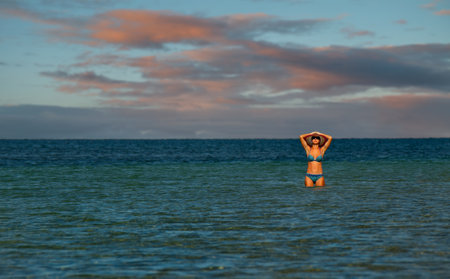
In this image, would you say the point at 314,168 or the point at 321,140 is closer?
the point at 321,140

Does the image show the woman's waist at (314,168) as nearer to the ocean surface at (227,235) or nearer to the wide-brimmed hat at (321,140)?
the wide-brimmed hat at (321,140)

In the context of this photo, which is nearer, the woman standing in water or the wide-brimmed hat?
the woman standing in water

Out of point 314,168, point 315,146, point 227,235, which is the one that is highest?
point 315,146

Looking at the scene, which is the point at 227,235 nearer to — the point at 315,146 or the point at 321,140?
the point at 315,146

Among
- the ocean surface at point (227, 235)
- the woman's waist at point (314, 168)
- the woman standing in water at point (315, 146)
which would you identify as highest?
the woman standing in water at point (315, 146)

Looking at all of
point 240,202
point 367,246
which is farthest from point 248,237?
point 240,202

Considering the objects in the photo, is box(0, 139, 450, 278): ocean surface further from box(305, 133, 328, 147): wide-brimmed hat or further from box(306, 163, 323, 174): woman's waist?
box(305, 133, 328, 147): wide-brimmed hat

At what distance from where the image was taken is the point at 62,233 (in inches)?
512

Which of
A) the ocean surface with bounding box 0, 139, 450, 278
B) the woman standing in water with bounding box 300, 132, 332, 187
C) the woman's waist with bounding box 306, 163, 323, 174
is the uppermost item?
the woman standing in water with bounding box 300, 132, 332, 187

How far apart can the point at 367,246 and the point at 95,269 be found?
5876mm

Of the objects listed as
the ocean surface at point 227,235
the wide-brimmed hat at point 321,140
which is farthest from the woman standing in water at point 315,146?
the ocean surface at point 227,235

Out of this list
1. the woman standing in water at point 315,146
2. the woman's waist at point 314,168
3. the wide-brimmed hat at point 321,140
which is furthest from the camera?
the woman's waist at point 314,168

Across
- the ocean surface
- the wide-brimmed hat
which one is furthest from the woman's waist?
the ocean surface

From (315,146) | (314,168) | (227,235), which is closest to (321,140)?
(315,146)
